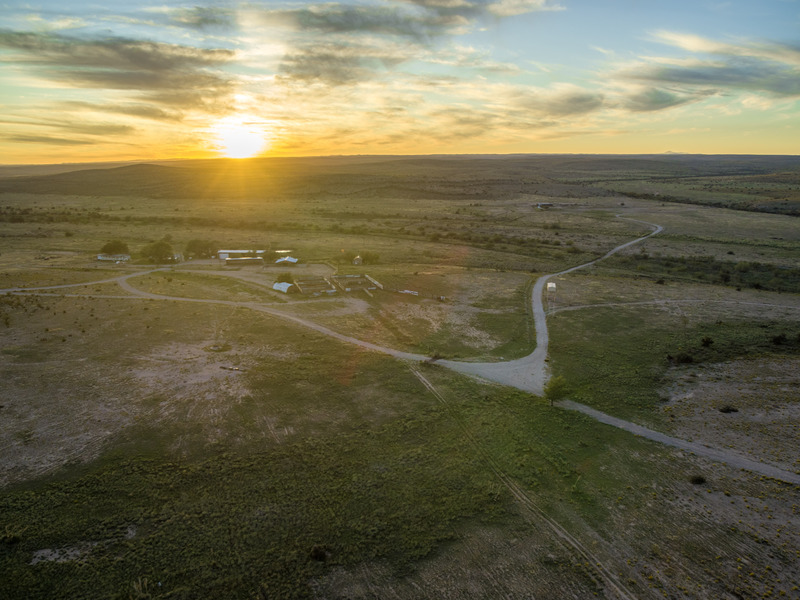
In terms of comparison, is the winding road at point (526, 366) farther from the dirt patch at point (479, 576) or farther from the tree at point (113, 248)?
the tree at point (113, 248)

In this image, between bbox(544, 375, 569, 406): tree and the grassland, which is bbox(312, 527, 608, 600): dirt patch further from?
bbox(544, 375, 569, 406): tree

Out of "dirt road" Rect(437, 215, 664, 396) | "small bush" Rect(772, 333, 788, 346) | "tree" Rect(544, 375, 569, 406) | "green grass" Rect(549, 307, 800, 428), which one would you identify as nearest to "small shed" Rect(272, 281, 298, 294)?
"dirt road" Rect(437, 215, 664, 396)

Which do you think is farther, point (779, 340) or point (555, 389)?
point (779, 340)

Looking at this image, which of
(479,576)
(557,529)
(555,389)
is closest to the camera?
(479,576)

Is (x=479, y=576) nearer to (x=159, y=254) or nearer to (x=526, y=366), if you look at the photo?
(x=526, y=366)

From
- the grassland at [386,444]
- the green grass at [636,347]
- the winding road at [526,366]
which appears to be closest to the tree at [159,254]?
the winding road at [526,366]

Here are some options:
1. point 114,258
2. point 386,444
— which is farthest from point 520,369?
point 114,258

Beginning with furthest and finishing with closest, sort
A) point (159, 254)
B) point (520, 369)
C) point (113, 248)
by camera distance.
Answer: point (113, 248)
point (159, 254)
point (520, 369)

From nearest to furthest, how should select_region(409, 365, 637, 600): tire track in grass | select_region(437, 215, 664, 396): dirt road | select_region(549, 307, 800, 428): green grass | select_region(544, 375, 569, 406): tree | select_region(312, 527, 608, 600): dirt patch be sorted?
1. select_region(312, 527, 608, 600): dirt patch
2. select_region(409, 365, 637, 600): tire track in grass
3. select_region(544, 375, 569, 406): tree
4. select_region(549, 307, 800, 428): green grass
5. select_region(437, 215, 664, 396): dirt road
